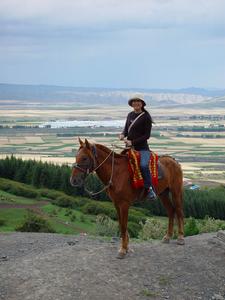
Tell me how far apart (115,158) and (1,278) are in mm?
4083

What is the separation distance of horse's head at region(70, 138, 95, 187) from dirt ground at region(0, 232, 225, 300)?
2.05m

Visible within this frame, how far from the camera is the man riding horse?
14.5 metres

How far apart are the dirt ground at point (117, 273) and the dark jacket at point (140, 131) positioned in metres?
2.89

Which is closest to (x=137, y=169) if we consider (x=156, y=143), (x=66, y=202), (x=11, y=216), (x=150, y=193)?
(x=150, y=193)

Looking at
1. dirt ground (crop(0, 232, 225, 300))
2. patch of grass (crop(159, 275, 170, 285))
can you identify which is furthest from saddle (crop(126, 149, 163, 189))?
patch of grass (crop(159, 275, 170, 285))

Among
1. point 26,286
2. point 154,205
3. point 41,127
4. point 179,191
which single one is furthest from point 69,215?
point 41,127

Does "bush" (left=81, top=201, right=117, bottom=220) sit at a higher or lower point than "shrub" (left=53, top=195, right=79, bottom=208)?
lower

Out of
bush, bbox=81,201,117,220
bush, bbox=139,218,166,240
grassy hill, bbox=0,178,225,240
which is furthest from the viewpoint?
bush, bbox=81,201,117,220

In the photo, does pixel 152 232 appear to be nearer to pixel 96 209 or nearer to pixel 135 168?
pixel 135 168

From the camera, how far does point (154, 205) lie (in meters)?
59.5

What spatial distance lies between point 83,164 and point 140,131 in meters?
1.86

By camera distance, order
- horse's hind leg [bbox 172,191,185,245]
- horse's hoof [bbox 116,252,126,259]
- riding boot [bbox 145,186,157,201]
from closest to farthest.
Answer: horse's hoof [bbox 116,252,126,259], riding boot [bbox 145,186,157,201], horse's hind leg [bbox 172,191,185,245]

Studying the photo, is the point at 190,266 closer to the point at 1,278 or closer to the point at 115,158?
the point at 115,158

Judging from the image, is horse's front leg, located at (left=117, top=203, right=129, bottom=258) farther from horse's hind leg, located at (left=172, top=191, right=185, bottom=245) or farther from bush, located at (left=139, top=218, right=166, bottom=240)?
bush, located at (left=139, top=218, right=166, bottom=240)
